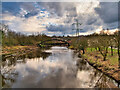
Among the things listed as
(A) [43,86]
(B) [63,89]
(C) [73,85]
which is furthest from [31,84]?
(C) [73,85]

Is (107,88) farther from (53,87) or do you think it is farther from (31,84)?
(31,84)

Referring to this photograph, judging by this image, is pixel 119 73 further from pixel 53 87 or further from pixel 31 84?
pixel 31 84

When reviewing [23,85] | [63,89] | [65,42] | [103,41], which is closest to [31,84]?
[23,85]

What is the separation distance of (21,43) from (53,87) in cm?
6764

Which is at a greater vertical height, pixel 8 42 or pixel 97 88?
pixel 8 42

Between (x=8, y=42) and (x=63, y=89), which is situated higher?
(x=8, y=42)

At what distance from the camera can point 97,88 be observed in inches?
422

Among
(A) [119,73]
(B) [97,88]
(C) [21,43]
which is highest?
(C) [21,43]

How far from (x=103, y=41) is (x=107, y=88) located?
12.8 metres

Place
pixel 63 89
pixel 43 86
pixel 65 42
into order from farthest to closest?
1. pixel 65 42
2. pixel 43 86
3. pixel 63 89

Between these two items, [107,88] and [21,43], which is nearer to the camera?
[107,88]

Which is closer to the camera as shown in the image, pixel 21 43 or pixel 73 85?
pixel 73 85

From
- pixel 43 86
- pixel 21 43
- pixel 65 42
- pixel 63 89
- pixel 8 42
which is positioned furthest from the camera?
pixel 65 42

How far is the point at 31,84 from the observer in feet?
37.8
